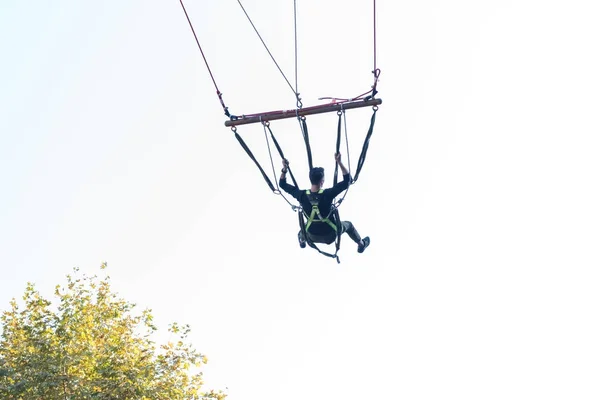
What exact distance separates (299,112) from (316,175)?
3.81 ft

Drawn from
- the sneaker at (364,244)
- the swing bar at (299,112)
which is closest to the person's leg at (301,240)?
the sneaker at (364,244)

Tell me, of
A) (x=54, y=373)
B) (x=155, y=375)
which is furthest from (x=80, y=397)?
(x=155, y=375)

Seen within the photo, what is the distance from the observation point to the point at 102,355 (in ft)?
66.2

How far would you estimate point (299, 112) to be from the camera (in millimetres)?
9219

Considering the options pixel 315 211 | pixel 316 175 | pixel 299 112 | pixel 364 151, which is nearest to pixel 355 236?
pixel 315 211

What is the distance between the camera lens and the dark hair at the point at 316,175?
33.2ft

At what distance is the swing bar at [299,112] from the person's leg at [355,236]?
224cm

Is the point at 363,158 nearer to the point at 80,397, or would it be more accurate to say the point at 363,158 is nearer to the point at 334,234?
the point at 334,234

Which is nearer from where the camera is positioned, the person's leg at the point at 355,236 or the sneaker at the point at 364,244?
the person's leg at the point at 355,236

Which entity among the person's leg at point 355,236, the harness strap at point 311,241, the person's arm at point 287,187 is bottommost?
the harness strap at point 311,241

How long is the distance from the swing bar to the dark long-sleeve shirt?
103 centimetres

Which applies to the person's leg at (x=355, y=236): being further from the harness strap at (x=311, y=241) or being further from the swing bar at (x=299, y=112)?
the swing bar at (x=299, y=112)

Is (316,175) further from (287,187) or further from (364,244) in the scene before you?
(364,244)

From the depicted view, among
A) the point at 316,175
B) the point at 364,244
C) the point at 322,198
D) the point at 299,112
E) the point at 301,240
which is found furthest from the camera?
the point at 364,244
